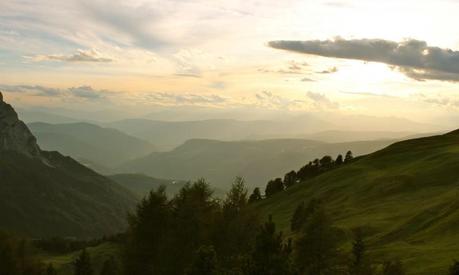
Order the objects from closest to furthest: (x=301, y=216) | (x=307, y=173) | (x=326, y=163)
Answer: (x=301, y=216) < (x=307, y=173) < (x=326, y=163)

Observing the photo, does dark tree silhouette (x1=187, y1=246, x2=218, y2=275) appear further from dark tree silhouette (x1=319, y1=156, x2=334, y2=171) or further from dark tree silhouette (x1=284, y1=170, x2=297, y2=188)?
dark tree silhouette (x1=319, y1=156, x2=334, y2=171)

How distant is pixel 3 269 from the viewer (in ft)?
291

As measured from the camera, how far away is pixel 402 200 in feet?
325

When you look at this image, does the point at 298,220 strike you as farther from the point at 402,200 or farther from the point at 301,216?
the point at 402,200

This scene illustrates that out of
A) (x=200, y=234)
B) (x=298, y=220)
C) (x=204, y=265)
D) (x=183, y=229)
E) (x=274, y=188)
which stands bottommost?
(x=298, y=220)

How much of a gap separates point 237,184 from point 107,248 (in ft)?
469

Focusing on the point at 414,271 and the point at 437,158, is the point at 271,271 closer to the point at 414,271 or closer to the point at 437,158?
the point at 414,271

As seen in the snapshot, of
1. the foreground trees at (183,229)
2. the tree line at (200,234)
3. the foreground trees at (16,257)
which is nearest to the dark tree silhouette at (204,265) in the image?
the tree line at (200,234)

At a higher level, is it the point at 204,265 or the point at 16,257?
the point at 204,265

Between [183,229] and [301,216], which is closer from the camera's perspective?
[183,229]

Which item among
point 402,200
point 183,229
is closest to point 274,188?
point 402,200

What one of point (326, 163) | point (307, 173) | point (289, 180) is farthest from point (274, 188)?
point (326, 163)

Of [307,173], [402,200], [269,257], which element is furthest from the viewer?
[307,173]

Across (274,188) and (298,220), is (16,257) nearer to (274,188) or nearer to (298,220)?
(298,220)
